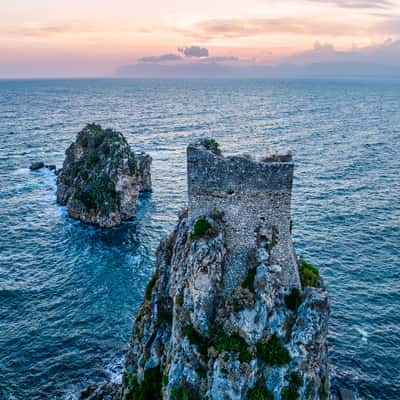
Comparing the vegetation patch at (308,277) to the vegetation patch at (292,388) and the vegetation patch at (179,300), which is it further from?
the vegetation patch at (179,300)

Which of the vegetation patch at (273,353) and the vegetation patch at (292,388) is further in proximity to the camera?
the vegetation patch at (273,353)

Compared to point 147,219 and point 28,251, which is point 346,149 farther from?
point 28,251

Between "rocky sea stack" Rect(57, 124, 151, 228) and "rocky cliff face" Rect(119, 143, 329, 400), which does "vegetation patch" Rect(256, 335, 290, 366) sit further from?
"rocky sea stack" Rect(57, 124, 151, 228)

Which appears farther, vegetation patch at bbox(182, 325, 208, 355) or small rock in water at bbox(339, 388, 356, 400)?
small rock in water at bbox(339, 388, 356, 400)

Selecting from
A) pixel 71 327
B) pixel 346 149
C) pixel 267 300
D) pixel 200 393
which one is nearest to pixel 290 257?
pixel 267 300

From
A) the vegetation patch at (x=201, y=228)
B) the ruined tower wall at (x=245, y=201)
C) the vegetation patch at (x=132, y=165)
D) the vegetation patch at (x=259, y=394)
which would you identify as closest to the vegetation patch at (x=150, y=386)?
the vegetation patch at (x=259, y=394)

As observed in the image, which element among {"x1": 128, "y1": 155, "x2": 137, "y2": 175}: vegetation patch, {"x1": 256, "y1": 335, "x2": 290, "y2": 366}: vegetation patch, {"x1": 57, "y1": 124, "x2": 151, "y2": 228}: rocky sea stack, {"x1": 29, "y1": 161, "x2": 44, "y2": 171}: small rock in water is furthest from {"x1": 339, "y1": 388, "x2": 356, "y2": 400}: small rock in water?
{"x1": 29, "y1": 161, "x2": 44, "y2": 171}: small rock in water
